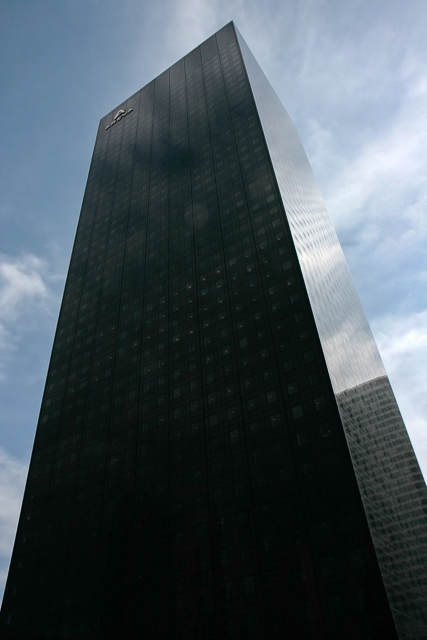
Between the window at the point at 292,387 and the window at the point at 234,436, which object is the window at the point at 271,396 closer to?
the window at the point at 292,387

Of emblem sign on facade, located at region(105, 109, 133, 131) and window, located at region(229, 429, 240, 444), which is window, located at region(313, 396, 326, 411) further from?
emblem sign on facade, located at region(105, 109, 133, 131)

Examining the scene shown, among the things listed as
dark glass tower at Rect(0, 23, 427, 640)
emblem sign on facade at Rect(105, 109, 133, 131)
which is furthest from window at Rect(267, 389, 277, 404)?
emblem sign on facade at Rect(105, 109, 133, 131)

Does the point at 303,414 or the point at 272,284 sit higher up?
the point at 272,284

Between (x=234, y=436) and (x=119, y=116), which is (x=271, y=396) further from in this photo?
(x=119, y=116)

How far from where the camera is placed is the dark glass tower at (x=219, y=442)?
5456 centimetres

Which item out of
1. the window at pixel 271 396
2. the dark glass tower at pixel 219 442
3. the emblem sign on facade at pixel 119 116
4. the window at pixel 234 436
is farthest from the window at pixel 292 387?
the emblem sign on facade at pixel 119 116

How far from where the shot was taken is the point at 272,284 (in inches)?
3278

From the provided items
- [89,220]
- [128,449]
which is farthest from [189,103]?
[128,449]

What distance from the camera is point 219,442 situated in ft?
227

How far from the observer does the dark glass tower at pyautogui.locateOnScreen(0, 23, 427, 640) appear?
54.6m

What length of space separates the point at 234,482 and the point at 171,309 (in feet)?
128

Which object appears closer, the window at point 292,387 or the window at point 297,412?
the window at point 297,412

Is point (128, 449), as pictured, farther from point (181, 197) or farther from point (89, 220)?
point (89, 220)

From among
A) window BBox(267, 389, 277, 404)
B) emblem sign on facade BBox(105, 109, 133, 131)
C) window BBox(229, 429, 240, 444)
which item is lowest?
window BBox(229, 429, 240, 444)
